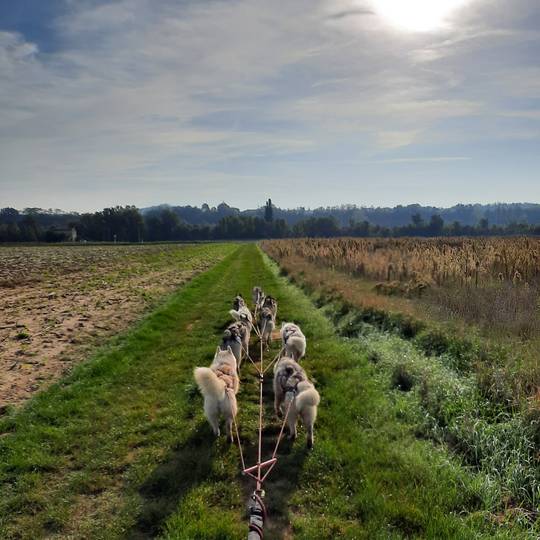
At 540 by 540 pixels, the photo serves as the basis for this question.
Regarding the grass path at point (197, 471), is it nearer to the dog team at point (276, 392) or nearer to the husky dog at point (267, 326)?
the dog team at point (276, 392)

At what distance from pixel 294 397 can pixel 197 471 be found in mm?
1784

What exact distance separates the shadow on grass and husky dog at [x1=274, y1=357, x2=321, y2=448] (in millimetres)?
→ 1326

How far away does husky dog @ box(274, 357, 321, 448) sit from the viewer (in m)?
5.90

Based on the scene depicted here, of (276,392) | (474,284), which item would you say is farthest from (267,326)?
(474,284)

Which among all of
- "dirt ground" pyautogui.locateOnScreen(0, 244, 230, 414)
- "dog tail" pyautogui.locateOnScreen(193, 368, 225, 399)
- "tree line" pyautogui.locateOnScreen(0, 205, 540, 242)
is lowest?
"dirt ground" pyautogui.locateOnScreen(0, 244, 230, 414)

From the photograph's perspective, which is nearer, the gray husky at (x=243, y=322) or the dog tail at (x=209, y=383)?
the dog tail at (x=209, y=383)

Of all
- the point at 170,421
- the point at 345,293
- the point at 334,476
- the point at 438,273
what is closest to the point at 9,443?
the point at 170,421

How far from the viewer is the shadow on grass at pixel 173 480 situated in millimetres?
4672

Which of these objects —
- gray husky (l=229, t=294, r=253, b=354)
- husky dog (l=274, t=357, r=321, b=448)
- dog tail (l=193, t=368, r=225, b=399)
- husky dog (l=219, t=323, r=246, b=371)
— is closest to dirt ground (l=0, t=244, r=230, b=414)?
husky dog (l=219, t=323, r=246, b=371)

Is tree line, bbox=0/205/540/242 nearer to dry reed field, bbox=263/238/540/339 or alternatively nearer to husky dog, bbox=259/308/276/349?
dry reed field, bbox=263/238/540/339

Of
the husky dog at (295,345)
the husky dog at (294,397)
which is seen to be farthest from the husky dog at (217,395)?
the husky dog at (295,345)

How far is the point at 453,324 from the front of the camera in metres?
10.0

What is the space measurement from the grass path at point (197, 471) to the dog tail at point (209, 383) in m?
0.90

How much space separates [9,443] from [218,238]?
15257cm
